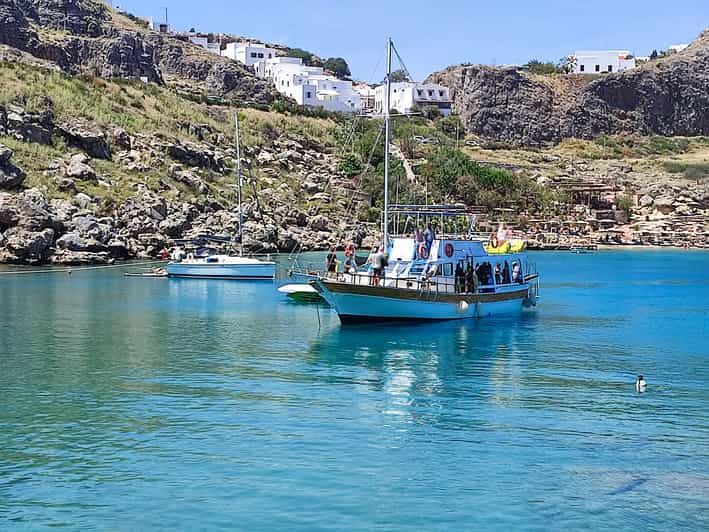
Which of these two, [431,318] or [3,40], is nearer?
[431,318]

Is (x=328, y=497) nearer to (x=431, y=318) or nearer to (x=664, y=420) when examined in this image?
(x=664, y=420)

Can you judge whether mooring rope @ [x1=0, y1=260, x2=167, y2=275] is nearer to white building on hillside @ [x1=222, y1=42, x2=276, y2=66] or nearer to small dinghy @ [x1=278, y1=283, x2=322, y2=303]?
small dinghy @ [x1=278, y1=283, x2=322, y2=303]

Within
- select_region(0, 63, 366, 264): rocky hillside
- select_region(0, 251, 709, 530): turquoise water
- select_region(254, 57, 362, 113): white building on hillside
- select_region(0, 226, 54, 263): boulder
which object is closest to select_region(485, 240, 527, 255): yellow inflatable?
select_region(0, 251, 709, 530): turquoise water

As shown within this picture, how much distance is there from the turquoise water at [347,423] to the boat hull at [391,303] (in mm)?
614

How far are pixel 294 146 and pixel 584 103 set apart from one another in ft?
189

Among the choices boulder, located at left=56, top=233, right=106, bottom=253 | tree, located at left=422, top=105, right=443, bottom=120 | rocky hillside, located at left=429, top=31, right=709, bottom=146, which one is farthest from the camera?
rocky hillside, located at left=429, top=31, right=709, bottom=146

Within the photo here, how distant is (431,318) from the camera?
35.3 m

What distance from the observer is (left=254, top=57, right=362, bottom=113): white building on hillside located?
411 ft

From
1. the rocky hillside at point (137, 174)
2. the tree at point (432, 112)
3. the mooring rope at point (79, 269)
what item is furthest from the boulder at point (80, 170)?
the tree at point (432, 112)

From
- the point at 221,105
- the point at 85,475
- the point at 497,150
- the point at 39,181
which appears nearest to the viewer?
the point at 85,475

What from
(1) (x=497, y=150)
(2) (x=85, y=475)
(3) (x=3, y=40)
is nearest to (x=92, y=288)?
(2) (x=85, y=475)

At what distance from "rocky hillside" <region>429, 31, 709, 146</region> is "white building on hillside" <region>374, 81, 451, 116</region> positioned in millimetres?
2213

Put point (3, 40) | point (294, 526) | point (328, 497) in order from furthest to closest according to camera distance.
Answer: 1. point (3, 40)
2. point (328, 497)
3. point (294, 526)

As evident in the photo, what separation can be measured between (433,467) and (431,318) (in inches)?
722
